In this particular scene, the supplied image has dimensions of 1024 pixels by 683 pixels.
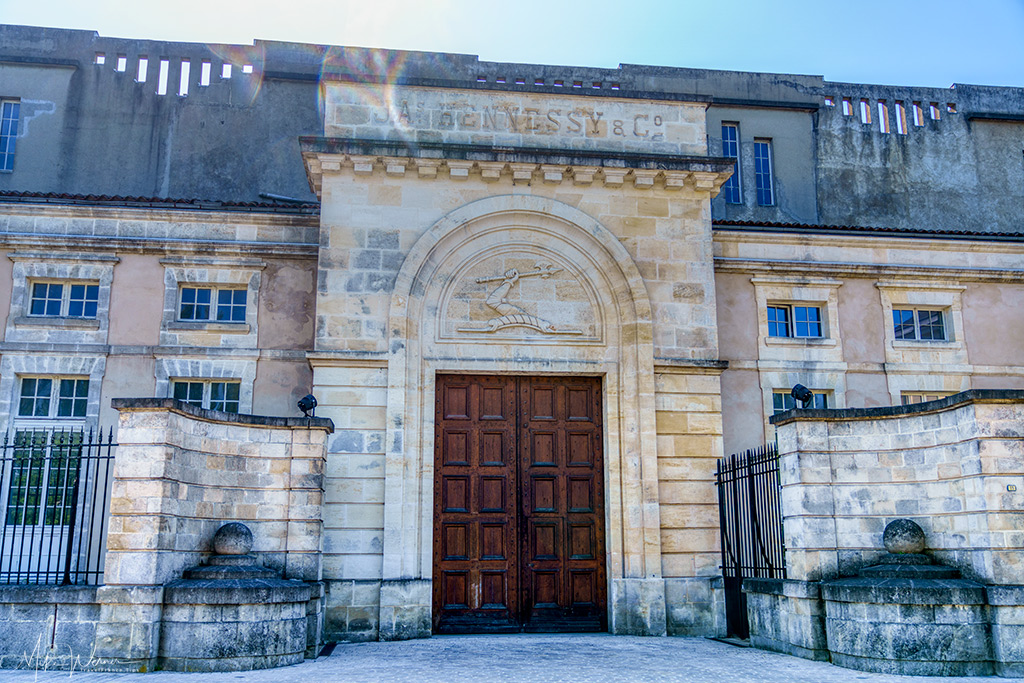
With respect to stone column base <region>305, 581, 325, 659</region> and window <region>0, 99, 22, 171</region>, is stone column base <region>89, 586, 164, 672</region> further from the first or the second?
window <region>0, 99, 22, 171</region>

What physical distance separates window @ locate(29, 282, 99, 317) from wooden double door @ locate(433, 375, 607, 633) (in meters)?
6.26

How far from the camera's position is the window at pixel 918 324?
52.5ft

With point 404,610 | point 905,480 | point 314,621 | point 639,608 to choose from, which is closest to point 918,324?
point 905,480

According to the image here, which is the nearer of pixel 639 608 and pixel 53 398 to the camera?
pixel 639 608

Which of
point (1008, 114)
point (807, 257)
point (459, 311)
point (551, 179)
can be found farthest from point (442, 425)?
point (1008, 114)

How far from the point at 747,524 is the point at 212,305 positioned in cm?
931

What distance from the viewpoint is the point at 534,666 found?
987cm

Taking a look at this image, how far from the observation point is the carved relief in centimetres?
A: 1366

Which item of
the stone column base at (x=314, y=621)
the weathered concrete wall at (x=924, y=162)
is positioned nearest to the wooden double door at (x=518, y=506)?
the stone column base at (x=314, y=621)

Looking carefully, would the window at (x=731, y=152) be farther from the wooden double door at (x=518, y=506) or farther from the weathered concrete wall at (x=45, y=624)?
the weathered concrete wall at (x=45, y=624)

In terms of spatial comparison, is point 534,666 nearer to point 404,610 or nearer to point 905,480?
point 404,610

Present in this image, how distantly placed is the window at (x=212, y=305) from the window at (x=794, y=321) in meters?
9.18

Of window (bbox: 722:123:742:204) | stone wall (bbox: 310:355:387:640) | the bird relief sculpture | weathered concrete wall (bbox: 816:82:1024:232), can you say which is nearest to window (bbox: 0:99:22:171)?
stone wall (bbox: 310:355:387:640)

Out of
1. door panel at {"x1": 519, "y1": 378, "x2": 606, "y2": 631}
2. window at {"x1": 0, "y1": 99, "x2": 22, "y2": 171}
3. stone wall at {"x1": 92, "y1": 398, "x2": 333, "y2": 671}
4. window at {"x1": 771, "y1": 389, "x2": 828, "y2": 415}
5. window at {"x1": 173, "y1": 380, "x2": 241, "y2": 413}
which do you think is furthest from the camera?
window at {"x1": 0, "y1": 99, "x2": 22, "y2": 171}
